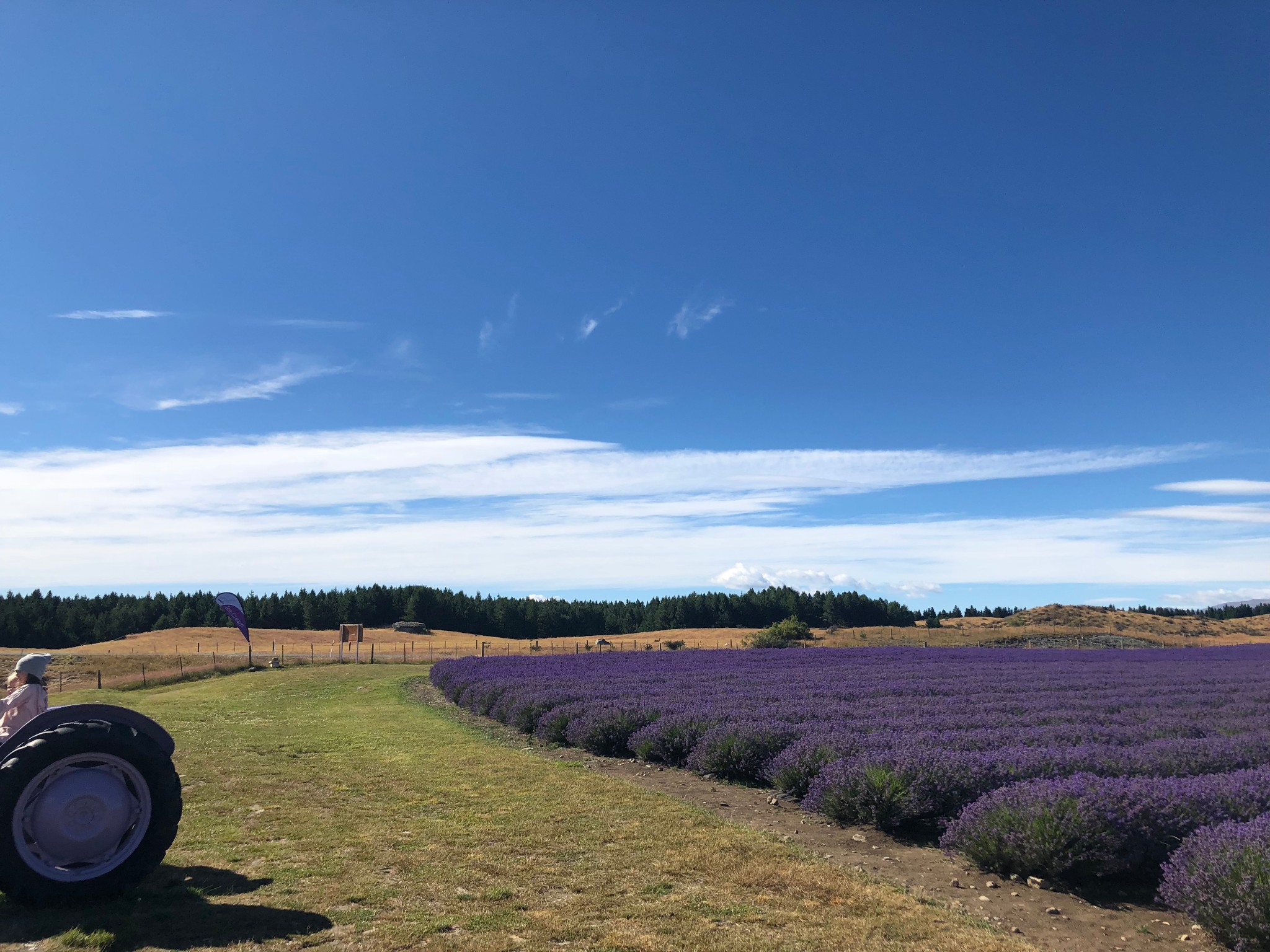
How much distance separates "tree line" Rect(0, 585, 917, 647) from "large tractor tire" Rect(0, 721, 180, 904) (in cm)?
11147

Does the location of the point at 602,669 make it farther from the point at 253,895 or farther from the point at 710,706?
the point at 253,895

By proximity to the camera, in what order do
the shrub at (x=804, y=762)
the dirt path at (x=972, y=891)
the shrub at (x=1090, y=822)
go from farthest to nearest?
1. the shrub at (x=804, y=762)
2. the shrub at (x=1090, y=822)
3. the dirt path at (x=972, y=891)

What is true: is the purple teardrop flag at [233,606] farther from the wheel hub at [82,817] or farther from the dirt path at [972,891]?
the wheel hub at [82,817]

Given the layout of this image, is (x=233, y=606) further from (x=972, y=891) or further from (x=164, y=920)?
(x=972, y=891)

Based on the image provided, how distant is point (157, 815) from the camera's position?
210 inches

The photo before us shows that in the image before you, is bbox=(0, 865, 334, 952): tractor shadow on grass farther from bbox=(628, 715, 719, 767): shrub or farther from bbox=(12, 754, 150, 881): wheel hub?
bbox=(628, 715, 719, 767): shrub

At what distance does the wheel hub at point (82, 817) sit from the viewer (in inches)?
198

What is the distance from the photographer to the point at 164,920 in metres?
5.04

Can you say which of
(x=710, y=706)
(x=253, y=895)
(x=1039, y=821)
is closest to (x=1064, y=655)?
(x=710, y=706)

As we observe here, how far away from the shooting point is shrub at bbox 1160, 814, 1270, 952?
15.6 ft

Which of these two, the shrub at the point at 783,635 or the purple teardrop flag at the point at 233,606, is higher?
the purple teardrop flag at the point at 233,606

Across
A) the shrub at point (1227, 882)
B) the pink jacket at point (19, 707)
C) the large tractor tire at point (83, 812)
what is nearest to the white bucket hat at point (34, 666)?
the pink jacket at point (19, 707)

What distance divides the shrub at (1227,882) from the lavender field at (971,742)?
604mm

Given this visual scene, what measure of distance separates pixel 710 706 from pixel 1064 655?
33303mm
